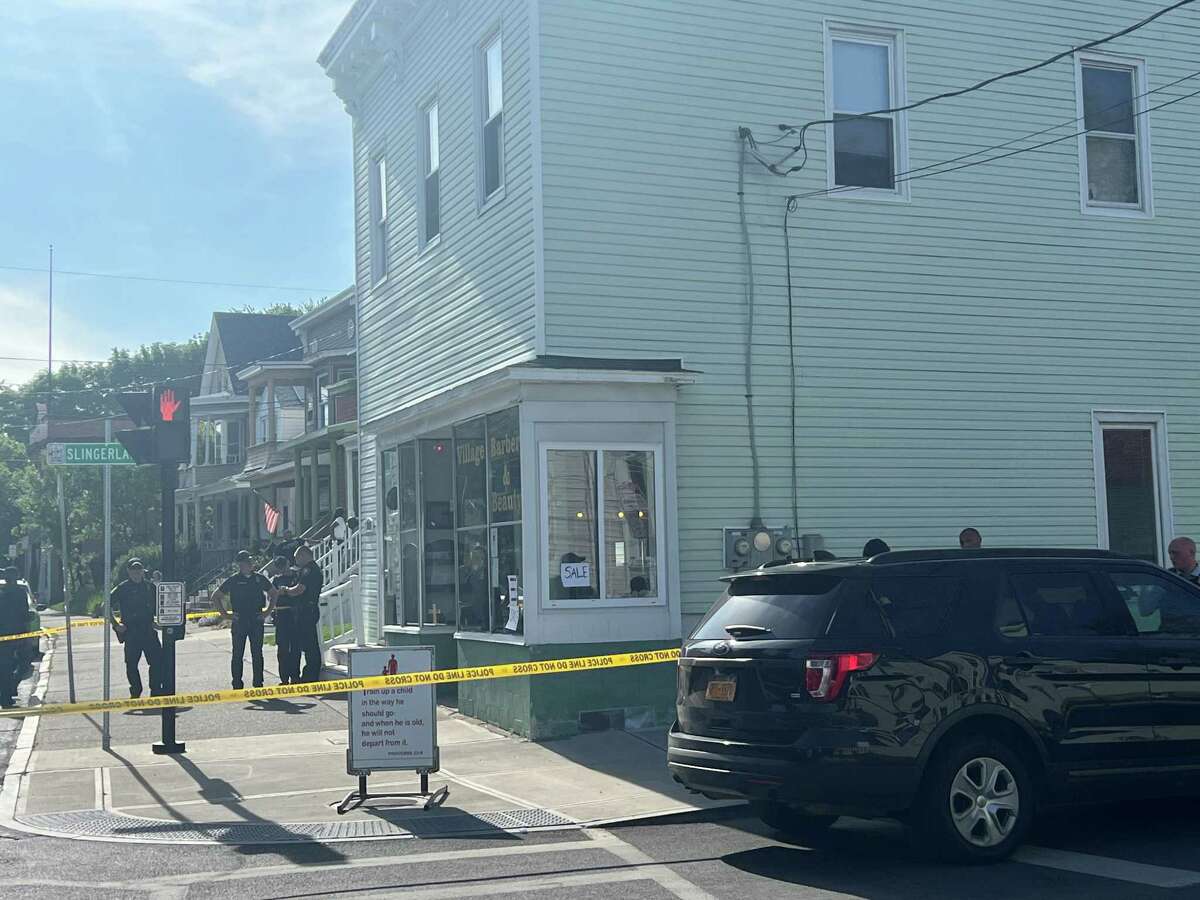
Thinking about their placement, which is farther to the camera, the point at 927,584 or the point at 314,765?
the point at 314,765

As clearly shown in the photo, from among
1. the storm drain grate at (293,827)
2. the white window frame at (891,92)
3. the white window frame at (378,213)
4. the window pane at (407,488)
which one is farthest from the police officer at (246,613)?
the white window frame at (891,92)

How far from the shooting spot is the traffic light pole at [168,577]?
41.2ft

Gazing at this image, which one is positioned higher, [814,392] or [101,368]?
[101,368]

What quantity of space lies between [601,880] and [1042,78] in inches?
455

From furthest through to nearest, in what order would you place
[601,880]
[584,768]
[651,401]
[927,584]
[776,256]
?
[776,256] → [651,401] → [584,768] → [927,584] → [601,880]

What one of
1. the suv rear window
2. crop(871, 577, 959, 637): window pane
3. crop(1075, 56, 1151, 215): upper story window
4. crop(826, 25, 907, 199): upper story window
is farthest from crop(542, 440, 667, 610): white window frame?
crop(1075, 56, 1151, 215): upper story window

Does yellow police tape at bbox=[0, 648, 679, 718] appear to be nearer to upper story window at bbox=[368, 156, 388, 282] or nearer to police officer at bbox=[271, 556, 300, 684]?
police officer at bbox=[271, 556, 300, 684]

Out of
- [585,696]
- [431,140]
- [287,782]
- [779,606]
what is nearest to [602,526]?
[585,696]

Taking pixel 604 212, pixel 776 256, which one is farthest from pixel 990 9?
pixel 604 212

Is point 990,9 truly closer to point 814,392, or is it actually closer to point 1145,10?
point 1145,10

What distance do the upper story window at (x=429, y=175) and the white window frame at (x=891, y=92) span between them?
473 centimetres

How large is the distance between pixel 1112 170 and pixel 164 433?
10.9 metres

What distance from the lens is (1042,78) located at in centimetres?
1562

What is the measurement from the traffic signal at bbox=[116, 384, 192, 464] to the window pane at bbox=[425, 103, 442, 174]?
504 centimetres
